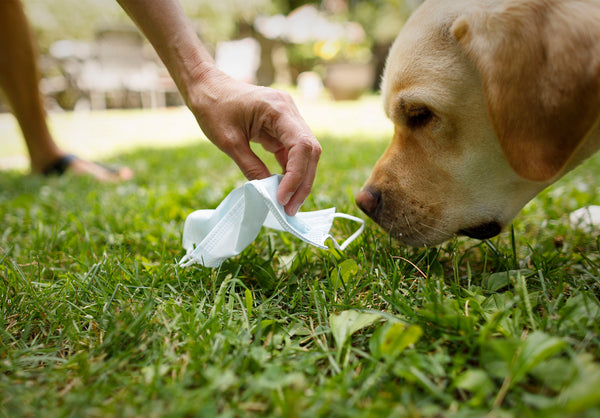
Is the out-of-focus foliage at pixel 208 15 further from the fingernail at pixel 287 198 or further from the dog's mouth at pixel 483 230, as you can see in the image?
the dog's mouth at pixel 483 230

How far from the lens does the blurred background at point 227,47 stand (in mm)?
13258

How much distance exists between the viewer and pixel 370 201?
70.7 inches

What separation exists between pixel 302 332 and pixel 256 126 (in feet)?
2.43

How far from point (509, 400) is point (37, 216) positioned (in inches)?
102

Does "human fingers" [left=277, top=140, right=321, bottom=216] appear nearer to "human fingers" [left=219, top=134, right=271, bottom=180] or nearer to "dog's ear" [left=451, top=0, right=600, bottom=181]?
"human fingers" [left=219, top=134, right=271, bottom=180]

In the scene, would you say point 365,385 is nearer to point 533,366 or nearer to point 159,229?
point 533,366

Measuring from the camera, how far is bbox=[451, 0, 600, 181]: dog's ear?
3.88ft

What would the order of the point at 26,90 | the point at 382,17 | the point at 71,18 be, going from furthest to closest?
the point at 382,17 < the point at 71,18 < the point at 26,90

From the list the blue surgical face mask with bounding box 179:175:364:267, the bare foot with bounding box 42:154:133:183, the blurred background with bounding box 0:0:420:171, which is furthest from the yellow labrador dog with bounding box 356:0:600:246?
the blurred background with bounding box 0:0:420:171

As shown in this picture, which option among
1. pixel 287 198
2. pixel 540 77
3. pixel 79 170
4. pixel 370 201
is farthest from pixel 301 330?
pixel 79 170

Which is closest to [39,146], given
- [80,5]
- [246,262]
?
[246,262]

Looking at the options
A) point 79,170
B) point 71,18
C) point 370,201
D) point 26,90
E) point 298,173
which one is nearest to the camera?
point 298,173

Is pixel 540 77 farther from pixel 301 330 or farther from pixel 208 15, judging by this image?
pixel 208 15

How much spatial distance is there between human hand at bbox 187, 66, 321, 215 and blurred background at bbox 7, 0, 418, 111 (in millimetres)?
11244
